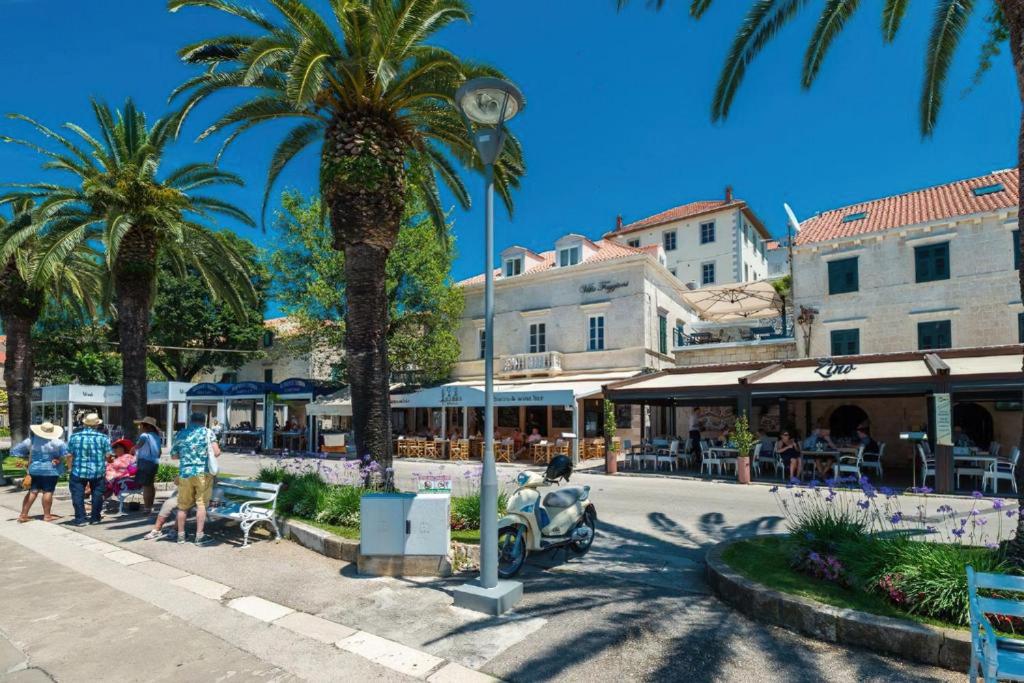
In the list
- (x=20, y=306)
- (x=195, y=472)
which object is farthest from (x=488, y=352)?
(x=20, y=306)

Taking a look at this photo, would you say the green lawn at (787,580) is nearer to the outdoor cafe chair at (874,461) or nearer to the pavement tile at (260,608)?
the pavement tile at (260,608)

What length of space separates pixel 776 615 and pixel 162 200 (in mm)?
13873

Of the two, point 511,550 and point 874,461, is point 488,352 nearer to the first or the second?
point 511,550

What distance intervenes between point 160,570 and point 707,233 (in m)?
39.8

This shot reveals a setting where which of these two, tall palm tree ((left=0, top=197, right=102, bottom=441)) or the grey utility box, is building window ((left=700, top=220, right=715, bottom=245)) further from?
the grey utility box

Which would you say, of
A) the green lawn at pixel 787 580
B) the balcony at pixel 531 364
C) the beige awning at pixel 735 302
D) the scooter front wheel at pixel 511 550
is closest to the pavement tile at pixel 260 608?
the scooter front wheel at pixel 511 550

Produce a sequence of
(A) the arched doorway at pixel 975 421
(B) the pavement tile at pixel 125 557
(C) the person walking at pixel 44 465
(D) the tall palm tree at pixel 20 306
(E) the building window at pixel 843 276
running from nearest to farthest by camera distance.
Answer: (B) the pavement tile at pixel 125 557 → (C) the person walking at pixel 44 465 → (D) the tall palm tree at pixel 20 306 → (A) the arched doorway at pixel 975 421 → (E) the building window at pixel 843 276

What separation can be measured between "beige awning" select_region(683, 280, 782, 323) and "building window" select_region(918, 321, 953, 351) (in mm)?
5622

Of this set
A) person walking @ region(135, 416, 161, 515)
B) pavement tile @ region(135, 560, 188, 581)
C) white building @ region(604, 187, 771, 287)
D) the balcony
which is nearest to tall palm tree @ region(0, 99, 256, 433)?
person walking @ region(135, 416, 161, 515)

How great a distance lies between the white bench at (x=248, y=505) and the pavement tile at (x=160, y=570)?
94 centimetres

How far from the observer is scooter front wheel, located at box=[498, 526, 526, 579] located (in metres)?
6.25

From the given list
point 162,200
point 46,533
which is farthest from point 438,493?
point 162,200

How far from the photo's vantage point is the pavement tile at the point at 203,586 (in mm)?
5684

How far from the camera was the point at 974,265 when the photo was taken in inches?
730
